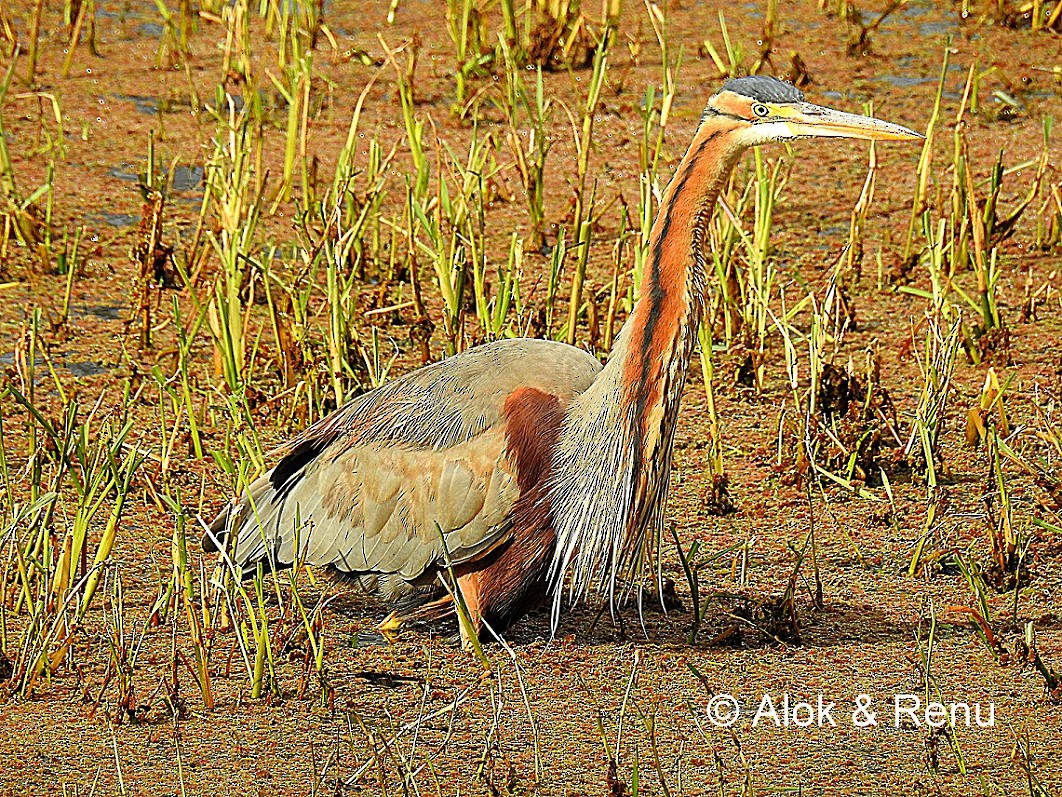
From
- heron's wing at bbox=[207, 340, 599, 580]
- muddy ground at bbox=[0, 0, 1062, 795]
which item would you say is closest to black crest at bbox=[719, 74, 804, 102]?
heron's wing at bbox=[207, 340, 599, 580]

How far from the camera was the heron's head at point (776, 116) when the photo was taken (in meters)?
3.29

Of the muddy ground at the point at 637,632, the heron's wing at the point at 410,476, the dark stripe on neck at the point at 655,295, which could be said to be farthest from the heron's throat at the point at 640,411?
the muddy ground at the point at 637,632

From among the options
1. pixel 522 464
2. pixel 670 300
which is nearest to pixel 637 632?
pixel 522 464

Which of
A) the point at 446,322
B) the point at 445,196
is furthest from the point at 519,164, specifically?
the point at 446,322

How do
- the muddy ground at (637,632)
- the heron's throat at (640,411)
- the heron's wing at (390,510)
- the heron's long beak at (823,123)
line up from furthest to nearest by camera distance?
the heron's wing at (390,510) → the heron's throat at (640,411) → the heron's long beak at (823,123) → the muddy ground at (637,632)

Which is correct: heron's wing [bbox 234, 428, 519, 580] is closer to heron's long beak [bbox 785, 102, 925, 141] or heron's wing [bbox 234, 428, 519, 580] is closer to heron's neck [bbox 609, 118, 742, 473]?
heron's neck [bbox 609, 118, 742, 473]

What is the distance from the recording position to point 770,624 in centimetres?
360

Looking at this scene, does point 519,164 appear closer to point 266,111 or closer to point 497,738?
point 266,111

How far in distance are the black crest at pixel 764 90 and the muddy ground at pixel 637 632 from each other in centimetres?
111

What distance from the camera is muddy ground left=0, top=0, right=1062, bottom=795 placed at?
3043mm

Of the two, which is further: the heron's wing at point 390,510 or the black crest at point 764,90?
the heron's wing at point 390,510

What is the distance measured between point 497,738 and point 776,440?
1.74 m

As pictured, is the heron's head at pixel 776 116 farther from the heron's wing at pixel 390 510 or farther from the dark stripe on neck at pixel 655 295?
the heron's wing at pixel 390 510

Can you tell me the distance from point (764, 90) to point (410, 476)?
3.87 feet
